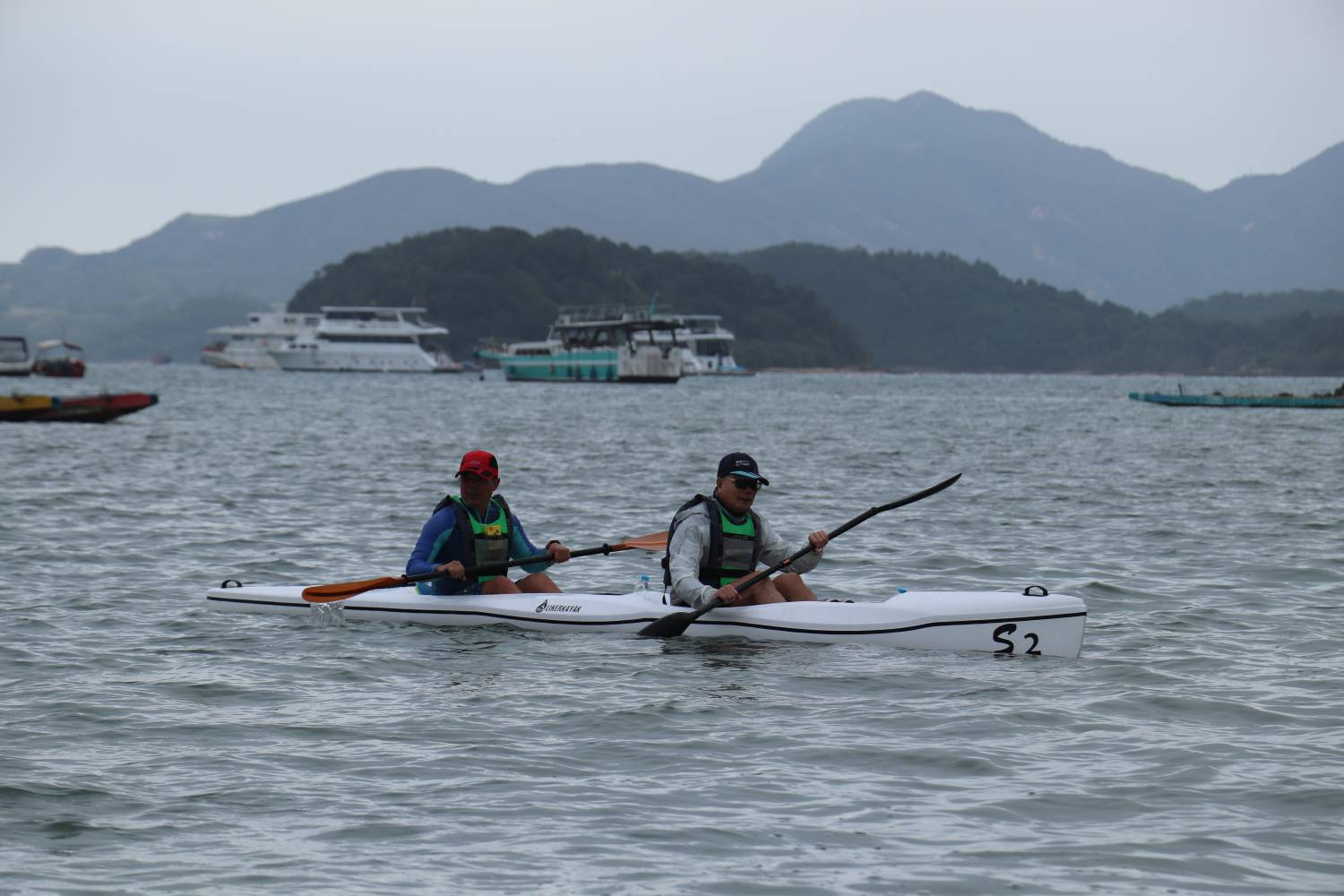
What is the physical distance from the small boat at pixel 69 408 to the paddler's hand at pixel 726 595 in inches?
1387

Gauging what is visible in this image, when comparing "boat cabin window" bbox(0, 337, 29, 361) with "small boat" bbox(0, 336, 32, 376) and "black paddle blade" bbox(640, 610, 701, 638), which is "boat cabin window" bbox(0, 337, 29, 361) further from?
"black paddle blade" bbox(640, 610, 701, 638)

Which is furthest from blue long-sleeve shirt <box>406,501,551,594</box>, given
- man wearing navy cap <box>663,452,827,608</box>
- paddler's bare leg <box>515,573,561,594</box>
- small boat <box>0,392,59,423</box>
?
small boat <box>0,392,59,423</box>

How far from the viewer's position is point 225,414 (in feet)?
190

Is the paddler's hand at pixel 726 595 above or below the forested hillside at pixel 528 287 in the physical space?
below

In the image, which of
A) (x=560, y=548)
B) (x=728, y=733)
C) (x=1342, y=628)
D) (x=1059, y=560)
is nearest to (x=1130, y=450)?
(x=1059, y=560)

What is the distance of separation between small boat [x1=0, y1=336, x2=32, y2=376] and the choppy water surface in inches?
4074

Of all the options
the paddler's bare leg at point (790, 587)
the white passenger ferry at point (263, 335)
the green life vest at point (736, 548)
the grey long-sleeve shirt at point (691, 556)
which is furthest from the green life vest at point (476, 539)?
the white passenger ferry at point (263, 335)

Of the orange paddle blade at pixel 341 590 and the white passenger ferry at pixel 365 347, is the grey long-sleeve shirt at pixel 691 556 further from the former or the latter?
the white passenger ferry at pixel 365 347

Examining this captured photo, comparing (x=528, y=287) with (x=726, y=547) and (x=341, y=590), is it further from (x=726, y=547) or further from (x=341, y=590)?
(x=726, y=547)

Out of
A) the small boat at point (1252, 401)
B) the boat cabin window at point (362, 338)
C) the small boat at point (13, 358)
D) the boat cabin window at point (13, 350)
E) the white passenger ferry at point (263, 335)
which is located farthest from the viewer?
the white passenger ferry at point (263, 335)

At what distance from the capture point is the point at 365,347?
145500mm

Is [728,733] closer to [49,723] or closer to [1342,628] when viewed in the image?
[49,723]

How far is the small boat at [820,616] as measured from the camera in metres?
11.2

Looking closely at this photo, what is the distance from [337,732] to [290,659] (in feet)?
8.70
